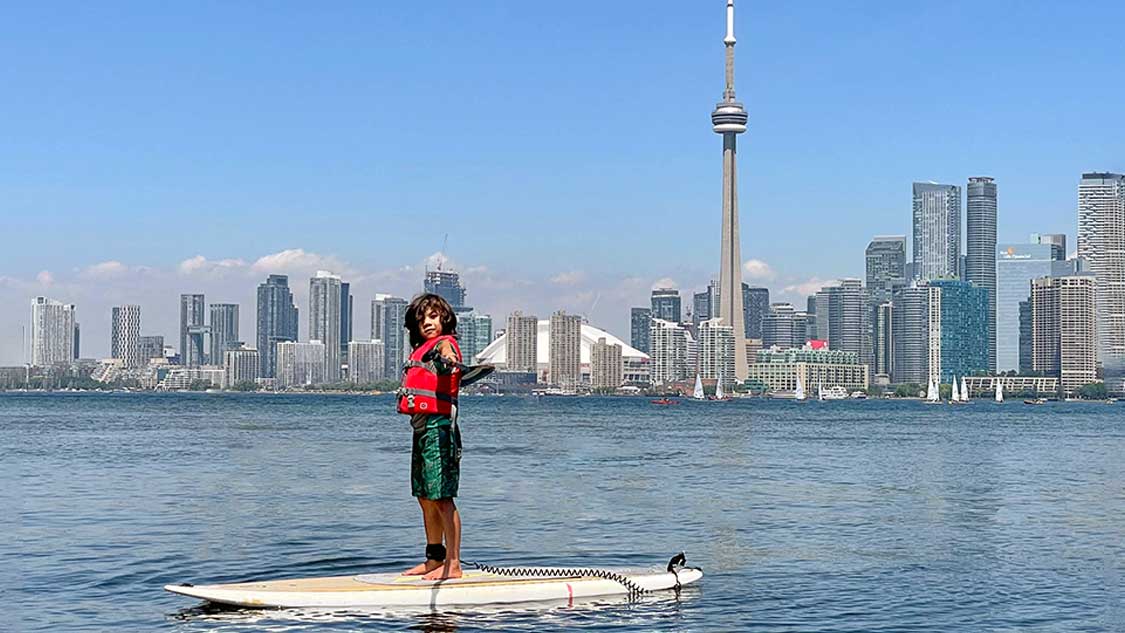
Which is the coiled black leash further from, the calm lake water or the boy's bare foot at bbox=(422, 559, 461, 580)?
the boy's bare foot at bbox=(422, 559, 461, 580)

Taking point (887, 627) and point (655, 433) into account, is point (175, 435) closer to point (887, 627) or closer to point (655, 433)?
point (655, 433)

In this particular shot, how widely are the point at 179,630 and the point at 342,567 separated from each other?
5566 mm

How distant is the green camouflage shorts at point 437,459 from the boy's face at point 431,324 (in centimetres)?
92

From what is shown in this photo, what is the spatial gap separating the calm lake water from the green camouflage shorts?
148 cm

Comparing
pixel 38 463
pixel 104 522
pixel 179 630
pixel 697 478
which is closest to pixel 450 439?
pixel 179 630

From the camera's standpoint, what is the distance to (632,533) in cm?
2608

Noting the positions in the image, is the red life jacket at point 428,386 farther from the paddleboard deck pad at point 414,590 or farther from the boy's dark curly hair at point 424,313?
the paddleboard deck pad at point 414,590

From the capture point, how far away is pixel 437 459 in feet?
51.6

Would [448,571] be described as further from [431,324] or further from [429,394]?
[431,324]

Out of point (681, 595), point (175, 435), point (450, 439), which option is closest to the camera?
point (450, 439)

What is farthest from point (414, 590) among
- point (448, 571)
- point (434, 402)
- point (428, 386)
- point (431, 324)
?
point (431, 324)

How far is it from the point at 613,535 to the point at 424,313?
10.9 metres

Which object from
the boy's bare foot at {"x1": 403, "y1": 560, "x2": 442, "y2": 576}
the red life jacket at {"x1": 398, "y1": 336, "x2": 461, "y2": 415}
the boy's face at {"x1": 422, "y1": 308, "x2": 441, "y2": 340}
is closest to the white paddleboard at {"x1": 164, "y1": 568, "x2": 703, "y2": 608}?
the boy's bare foot at {"x1": 403, "y1": 560, "x2": 442, "y2": 576}

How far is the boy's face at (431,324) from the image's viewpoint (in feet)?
51.7
